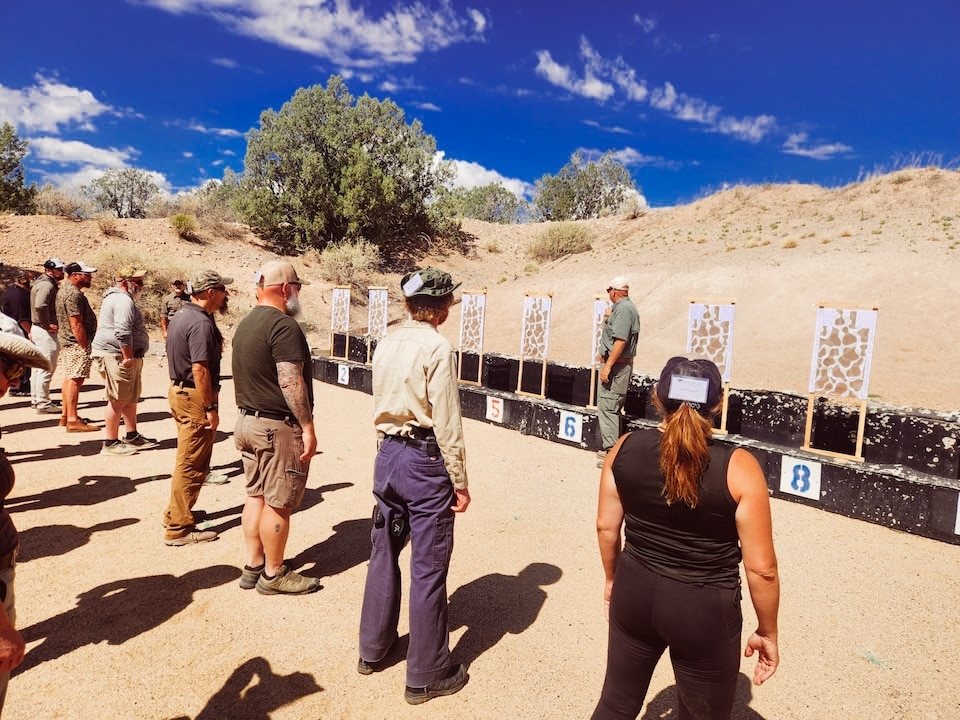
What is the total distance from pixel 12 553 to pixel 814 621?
3.70 m

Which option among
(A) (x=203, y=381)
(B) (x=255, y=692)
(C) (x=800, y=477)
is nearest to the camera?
(B) (x=255, y=692)

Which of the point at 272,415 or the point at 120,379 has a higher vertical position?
the point at 272,415

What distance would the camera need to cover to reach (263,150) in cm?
2600

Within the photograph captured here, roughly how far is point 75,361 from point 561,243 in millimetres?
26989

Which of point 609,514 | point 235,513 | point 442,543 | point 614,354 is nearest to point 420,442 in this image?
point 442,543

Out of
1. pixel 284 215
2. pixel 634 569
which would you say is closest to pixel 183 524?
pixel 634 569

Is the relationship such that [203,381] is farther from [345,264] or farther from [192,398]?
[345,264]

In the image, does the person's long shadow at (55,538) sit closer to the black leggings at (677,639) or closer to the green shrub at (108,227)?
the black leggings at (677,639)

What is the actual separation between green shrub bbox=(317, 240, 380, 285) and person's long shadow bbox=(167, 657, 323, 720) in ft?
68.5

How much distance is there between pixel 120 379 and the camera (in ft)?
17.0

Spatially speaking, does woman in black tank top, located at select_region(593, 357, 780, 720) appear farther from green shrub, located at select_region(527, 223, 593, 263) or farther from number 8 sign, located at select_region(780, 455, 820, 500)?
green shrub, located at select_region(527, 223, 593, 263)

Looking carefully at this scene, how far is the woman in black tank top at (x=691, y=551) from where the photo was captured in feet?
5.07

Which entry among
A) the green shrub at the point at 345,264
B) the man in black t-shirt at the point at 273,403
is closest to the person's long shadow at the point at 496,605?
the man in black t-shirt at the point at 273,403

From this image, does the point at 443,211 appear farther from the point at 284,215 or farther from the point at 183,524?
the point at 183,524
